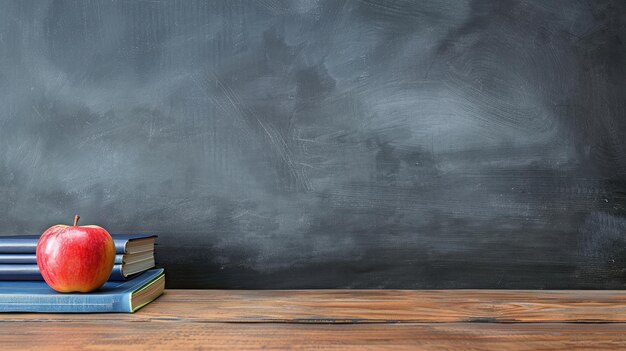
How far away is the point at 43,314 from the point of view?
35.3 inches

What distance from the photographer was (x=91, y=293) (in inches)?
36.0

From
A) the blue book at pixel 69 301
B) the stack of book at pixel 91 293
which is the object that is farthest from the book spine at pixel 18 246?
the blue book at pixel 69 301

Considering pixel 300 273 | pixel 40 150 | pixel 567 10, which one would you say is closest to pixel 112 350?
pixel 300 273

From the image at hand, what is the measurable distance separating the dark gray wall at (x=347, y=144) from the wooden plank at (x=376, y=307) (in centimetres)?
9

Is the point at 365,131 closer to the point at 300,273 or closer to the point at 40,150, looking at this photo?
the point at 300,273

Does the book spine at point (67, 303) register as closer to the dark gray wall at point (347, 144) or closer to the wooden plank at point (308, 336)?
the wooden plank at point (308, 336)

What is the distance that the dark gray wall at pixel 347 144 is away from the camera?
1197 mm

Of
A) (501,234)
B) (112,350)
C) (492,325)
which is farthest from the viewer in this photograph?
(501,234)

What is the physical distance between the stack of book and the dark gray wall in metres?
0.16

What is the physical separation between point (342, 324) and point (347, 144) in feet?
1.55

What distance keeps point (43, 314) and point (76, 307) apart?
0.06 metres

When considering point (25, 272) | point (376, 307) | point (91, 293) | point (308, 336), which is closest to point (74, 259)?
point (91, 293)

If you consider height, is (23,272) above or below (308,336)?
above

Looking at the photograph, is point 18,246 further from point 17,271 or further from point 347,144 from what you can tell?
point 347,144
